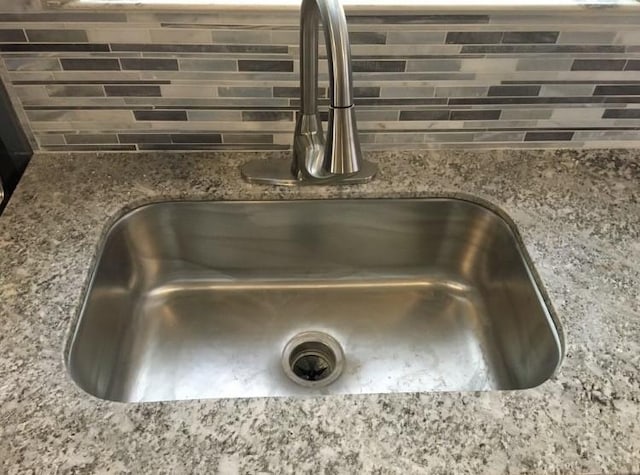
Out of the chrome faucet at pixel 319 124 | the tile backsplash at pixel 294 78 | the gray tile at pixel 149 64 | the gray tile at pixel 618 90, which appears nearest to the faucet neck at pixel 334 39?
the chrome faucet at pixel 319 124

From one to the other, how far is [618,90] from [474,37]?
26cm

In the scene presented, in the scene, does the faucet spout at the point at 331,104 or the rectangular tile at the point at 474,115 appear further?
the rectangular tile at the point at 474,115

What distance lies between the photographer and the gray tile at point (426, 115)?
87 centimetres

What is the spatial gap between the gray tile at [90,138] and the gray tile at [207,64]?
173 mm

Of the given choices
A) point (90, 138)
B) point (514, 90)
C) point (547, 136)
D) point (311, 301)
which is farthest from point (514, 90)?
point (90, 138)

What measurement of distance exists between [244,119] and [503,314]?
0.49m

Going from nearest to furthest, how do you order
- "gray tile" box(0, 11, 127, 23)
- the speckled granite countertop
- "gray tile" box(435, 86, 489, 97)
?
the speckled granite countertop, "gray tile" box(0, 11, 127, 23), "gray tile" box(435, 86, 489, 97)

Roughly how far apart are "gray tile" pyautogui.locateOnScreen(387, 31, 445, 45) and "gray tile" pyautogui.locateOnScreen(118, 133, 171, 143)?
0.38 meters

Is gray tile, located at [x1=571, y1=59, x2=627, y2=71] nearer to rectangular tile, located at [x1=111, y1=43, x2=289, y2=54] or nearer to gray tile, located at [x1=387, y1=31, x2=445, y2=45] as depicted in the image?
gray tile, located at [x1=387, y1=31, x2=445, y2=45]

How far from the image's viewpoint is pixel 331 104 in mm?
632

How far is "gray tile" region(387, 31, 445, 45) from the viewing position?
78 cm

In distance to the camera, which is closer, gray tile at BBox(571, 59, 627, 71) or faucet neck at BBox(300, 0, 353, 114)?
faucet neck at BBox(300, 0, 353, 114)

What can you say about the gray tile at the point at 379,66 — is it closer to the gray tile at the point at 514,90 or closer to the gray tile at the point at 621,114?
the gray tile at the point at 514,90

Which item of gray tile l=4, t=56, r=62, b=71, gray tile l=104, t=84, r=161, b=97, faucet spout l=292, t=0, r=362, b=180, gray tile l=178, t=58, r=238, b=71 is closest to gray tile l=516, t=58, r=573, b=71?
faucet spout l=292, t=0, r=362, b=180
